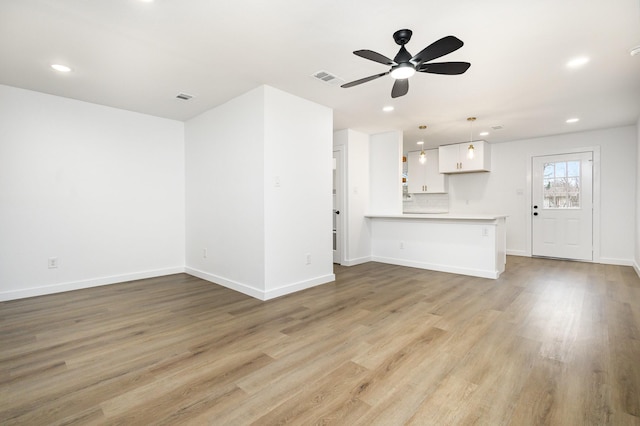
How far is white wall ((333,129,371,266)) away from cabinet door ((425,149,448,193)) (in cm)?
231

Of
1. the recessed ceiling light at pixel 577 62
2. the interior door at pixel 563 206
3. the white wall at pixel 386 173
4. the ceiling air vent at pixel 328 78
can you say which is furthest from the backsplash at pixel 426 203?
the ceiling air vent at pixel 328 78

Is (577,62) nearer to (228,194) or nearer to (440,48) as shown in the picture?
(440,48)

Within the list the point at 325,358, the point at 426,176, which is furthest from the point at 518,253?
the point at 325,358

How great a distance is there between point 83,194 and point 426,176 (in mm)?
6975

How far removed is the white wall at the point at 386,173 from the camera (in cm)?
595

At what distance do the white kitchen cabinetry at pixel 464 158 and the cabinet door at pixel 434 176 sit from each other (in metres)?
0.33

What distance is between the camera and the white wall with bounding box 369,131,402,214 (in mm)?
5949

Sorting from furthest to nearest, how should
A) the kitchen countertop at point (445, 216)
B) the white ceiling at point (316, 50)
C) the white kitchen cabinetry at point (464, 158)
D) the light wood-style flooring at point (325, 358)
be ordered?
the white kitchen cabinetry at point (464, 158), the kitchen countertop at point (445, 216), the white ceiling at point (316, 50), the light wood-style flooring at point (325, 358)

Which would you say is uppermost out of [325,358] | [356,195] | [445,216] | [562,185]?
[562,185]

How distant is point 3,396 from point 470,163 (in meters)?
7.59

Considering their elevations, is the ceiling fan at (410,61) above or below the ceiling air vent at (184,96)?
below

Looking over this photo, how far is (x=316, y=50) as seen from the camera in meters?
2.84

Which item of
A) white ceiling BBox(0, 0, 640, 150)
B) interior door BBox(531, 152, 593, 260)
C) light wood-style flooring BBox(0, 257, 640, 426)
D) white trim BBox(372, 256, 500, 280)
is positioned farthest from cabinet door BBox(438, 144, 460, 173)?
light wood-style flooring BBox(0, 257, 640, 426)

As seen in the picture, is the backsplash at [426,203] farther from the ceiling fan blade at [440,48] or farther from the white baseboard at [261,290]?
the ceiling fan blade at [440,48]
